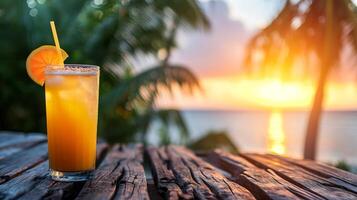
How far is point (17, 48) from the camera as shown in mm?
9023

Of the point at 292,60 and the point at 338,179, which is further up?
the point at 292,60

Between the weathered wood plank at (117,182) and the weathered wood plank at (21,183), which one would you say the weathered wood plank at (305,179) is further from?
the weathered wood plank at (21,183)

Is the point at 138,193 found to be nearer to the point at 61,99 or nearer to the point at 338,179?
the point at 61,99

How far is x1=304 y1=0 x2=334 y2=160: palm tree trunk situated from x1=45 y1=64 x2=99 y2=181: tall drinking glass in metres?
5.64

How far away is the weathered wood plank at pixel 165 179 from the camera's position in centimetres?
Answer: 112

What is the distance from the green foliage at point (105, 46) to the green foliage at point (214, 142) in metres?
1.08

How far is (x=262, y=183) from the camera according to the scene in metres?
1.28

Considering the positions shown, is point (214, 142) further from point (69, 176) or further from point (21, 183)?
point (21, 183)

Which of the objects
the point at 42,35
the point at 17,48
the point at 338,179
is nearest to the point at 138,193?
the point at 338,179

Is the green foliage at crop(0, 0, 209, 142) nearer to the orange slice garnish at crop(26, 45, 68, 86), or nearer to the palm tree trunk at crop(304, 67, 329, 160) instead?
the palm tree trunk at crop(304, 67, 329, 160)

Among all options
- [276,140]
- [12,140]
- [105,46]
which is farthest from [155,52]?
[276,140]

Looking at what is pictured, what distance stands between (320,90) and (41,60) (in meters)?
6.38

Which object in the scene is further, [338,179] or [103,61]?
[103,61]

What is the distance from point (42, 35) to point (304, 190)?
7564mm
